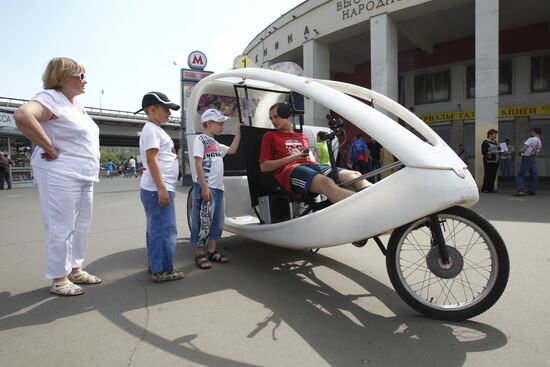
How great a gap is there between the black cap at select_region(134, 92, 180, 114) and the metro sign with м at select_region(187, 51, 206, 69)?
43.0ft

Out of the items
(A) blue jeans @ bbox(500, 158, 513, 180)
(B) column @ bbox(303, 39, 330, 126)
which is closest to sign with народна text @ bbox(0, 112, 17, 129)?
(B) column @ bbox(303, 39, 330, 126)

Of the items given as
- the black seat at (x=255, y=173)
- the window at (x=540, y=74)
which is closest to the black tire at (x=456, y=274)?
the black seat at (x=255, y=173)

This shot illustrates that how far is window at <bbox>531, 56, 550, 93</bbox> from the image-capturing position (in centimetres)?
1684

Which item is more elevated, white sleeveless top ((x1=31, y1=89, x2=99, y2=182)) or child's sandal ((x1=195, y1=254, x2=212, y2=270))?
white sleeveless top ((x1=31, y1=89, x2=99, y2=182))

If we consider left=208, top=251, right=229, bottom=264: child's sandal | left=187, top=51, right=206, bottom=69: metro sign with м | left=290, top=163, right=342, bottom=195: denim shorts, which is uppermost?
left=187, top=51, right=206, bottom=69: metro sign with м

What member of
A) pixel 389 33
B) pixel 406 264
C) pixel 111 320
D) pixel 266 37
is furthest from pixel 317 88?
pixel 266 37

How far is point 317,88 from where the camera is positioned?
124 inches

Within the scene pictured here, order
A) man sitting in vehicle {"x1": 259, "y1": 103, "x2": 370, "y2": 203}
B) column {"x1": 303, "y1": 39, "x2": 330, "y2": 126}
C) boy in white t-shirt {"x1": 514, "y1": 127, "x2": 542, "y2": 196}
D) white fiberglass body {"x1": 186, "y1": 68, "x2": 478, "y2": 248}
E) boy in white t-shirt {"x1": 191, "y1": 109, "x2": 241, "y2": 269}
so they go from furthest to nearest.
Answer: column {"x1": 303, "y1": 39, "x2": 330, "y2": 126} < boy in white t-shirt {"x1": 514, "y1": 127, "x2": 542, "y2": 196} < boy in white t-shirt {"x1": 191, "y1": 109, "x2": 241, "y2": 269} < man sitting in vehicle {"x1": 259, "y1": 103, "x2": 370, "y2": 203} < white fiberglass body {"x1": 186, "y1": 68, "x2": 478, "y2": 248}

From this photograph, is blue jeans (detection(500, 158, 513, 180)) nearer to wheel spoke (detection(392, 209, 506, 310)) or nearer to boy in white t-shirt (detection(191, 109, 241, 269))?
wheel spoke (detection(392, 209, 506, 310))

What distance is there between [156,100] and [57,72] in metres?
0.78

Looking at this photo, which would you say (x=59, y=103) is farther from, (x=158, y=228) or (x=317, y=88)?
(x=317, y=88)

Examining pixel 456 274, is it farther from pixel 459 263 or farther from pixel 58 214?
pixel 58 214

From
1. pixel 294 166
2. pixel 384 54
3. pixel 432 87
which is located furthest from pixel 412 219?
pixel 432 87

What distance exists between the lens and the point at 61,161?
10.2 feet
